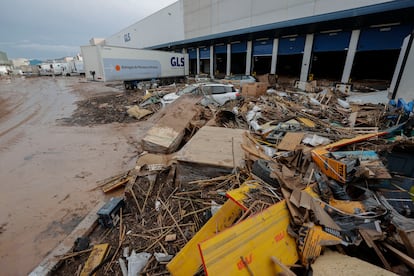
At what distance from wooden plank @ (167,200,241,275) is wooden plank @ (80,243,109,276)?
3.93 feet

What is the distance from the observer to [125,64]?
15.4 m

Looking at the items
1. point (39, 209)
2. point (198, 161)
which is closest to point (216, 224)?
point (198, 161)

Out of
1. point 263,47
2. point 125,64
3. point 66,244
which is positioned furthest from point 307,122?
point 125,64

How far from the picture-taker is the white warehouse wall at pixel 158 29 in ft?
79.1

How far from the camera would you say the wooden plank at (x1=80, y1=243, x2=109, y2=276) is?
2.27 metres

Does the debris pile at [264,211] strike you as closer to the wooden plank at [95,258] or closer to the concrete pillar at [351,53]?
the wooden plank at [95,258]

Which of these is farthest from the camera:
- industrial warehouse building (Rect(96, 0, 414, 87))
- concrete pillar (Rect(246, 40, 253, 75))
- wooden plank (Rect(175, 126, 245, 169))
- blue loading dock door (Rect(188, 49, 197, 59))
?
blue loading dock door (Rect(188, 49, 197, 59))

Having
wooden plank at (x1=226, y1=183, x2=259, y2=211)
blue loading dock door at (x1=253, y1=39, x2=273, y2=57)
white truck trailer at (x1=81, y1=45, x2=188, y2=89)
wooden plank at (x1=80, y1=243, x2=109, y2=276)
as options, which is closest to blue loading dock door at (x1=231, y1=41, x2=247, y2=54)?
blue loading dock door at (x1=253, y1=39, x2=273, y2=57)

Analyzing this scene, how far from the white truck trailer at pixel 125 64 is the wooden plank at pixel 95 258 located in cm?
1486

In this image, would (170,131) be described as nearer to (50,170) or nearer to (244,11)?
(50,170)

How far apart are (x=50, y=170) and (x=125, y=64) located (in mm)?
13249

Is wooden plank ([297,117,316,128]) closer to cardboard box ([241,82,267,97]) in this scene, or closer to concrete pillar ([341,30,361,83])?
cardboard box ([241,82,267,97])

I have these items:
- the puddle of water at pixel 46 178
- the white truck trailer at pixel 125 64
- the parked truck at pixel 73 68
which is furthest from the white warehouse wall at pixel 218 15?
the parked truck at pixel 73 68

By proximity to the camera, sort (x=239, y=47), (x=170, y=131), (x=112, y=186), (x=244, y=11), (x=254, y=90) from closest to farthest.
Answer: (x=112, y=186) < (x=170, y=131) < (x=254, y=90) < (x=244, y=11) < (x=239, y=47)
